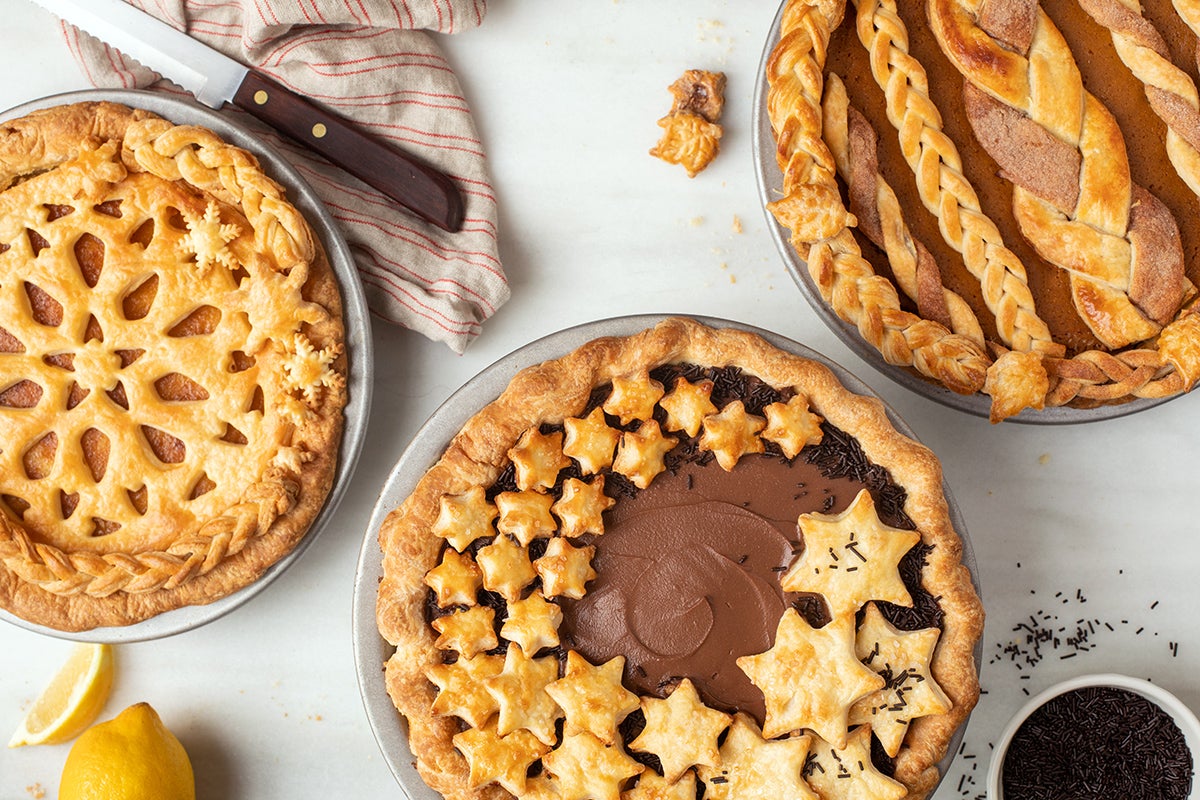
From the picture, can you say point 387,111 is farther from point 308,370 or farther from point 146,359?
point 146,359

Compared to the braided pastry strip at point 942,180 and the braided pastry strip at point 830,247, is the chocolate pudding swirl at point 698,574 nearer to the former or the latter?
the braided pastry strip at point 830,247

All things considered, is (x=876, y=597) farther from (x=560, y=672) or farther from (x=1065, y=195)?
(x=1065, y=195)

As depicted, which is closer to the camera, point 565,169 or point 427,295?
point 427,295

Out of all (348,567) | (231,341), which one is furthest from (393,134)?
(348,567)

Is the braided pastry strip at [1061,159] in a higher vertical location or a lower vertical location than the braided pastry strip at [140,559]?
higher

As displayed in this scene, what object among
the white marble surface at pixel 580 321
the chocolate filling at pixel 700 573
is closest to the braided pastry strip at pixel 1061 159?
the white marble surface at pixel 580 321
